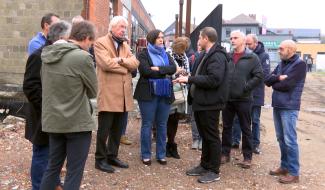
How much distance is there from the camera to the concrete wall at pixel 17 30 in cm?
1091

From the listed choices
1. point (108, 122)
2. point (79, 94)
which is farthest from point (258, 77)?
point (79, 94)

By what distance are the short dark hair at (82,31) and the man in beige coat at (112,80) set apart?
1.39 m

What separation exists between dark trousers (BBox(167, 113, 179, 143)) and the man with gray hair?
7.94 feet

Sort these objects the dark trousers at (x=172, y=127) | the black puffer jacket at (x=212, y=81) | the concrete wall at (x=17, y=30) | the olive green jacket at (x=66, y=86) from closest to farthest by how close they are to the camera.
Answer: the olive green jacket at (x=66, y=86) < the black puffer jacket at (x=212, y=81) < the dark trousers at (x=172, y=127) < the concrete wall at (x=17, y=30)

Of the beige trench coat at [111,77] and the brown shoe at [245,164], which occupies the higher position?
the beige trench coat at [111,77]

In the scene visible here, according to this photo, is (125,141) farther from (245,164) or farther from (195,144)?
(245,164)

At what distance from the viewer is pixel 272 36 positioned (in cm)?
6988

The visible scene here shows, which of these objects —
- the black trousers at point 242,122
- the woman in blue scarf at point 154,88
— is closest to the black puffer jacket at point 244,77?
the black trousers at point 242,122

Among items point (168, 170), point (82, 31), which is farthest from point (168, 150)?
point (82, 31)

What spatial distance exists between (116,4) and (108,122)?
9.49 meters

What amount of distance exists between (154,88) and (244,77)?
1304mm

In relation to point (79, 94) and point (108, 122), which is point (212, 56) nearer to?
point (108, 122)

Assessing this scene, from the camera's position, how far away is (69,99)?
11.7 ft

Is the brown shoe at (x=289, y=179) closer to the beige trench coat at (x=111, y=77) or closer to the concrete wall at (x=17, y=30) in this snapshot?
the beige trench coat at (x=111, y=77)
